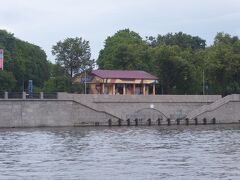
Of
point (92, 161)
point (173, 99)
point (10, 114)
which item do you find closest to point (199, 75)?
point (173, 99)

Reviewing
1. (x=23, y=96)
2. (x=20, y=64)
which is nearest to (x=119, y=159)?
(x=23, y=96)

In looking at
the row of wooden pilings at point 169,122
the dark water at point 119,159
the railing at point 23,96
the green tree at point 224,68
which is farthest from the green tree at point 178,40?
the dark water at point 119,159

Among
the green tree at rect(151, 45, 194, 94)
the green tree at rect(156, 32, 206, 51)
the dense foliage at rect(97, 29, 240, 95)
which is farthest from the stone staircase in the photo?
the green tree at rect(156, 32, 206, 51)

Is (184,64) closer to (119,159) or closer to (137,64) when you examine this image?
(137,64)

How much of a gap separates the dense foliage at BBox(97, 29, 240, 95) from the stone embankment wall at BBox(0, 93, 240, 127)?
1055 centimetres

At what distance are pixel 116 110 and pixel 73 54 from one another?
16.0 metres

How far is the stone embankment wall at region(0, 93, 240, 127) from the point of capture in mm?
82938

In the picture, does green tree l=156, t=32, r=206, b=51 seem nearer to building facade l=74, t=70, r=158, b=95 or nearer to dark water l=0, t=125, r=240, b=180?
building facade l=74, t=70, r=158, b=95

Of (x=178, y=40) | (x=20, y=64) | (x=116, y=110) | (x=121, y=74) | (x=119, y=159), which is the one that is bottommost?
(x=119, y=159)

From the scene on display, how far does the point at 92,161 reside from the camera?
124ft

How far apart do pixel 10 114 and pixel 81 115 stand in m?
10.1

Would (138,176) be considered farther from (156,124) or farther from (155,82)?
(155,82)

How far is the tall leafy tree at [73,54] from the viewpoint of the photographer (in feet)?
336

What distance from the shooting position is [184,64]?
108 metres
